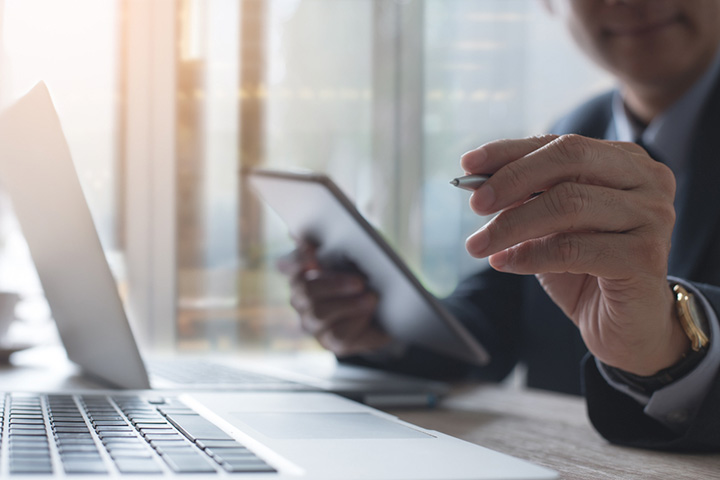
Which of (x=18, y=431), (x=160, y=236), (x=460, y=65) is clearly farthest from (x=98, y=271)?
(x=460, y=65)

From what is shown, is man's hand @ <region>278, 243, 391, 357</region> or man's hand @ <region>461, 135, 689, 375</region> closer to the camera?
man's hand @ <region>461, 135, 689, 375</region>

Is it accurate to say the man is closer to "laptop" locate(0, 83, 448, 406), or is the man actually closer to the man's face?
the man's face

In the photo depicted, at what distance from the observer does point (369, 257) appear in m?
0.75

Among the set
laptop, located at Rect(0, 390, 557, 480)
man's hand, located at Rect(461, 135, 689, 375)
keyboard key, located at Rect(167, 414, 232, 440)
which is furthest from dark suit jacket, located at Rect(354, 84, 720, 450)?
keyboard key, located at Rect(167, 414, 232, 440)

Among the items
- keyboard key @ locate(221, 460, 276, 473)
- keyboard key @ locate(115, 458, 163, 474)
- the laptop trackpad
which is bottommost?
the laptop trackpad

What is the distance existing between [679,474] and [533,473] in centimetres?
24

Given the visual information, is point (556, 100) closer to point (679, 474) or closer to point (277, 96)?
point (277, 96)

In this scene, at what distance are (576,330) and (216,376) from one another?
68 centimetres

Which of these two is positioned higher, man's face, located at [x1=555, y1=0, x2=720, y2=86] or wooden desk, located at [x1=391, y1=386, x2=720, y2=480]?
man's face, located at [x1=555, y1=0, x2=720, y2=86]

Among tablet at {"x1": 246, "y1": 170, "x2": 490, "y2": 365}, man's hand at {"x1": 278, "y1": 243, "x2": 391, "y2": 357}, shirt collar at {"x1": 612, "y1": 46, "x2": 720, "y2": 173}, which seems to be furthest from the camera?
shirt collar at {"x1": 612, "y1": 46, "x2": 720, "y2": 173}

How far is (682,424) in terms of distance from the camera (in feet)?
1.89

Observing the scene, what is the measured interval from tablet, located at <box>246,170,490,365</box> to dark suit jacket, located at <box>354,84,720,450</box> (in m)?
0.13

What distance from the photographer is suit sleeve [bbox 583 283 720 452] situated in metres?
0.54

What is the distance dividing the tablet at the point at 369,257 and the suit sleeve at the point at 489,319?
166mm
